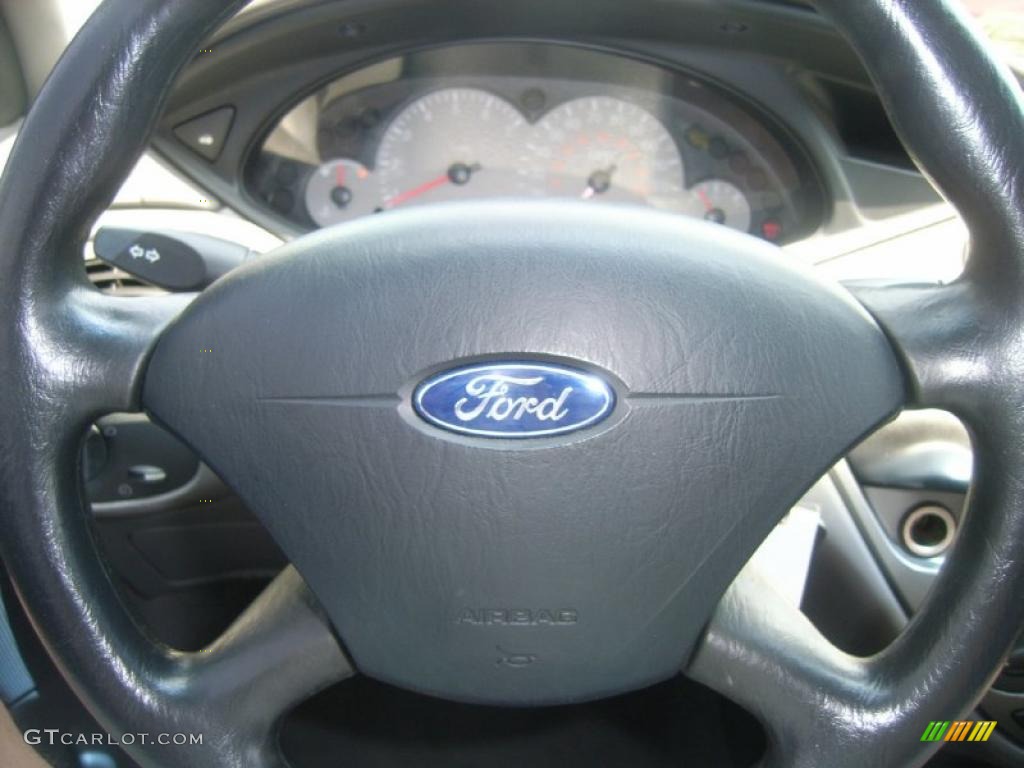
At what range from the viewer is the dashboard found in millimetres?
1993

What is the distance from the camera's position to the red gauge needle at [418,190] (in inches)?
82.7

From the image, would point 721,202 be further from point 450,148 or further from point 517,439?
point 517,439

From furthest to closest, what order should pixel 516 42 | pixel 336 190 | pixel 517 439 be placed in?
pixel 336 190
pixel 516 42
pixel 517 439

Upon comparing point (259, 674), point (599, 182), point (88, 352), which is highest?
point (599, 182)

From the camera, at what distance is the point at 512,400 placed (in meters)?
0.74

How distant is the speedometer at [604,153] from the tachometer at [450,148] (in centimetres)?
5

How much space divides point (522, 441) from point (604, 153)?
57.6 inches

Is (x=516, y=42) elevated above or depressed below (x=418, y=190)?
above

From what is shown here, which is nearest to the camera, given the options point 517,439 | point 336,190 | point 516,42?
point 517,439

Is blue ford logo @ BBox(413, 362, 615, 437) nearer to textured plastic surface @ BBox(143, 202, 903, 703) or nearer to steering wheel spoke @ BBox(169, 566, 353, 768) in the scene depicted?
textured plastic surface @ BBox(143, 202, 903, 703)

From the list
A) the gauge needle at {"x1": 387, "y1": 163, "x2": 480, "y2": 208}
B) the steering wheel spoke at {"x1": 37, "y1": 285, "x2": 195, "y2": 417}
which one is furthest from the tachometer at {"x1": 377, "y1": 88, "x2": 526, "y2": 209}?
the steering wheel spoke at {"x1": 37, "y1": 285, "x2": 195, "y2": 417}

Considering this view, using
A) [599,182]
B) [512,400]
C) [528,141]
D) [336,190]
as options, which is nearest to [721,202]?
[599,182]

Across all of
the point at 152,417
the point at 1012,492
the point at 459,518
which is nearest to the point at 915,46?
the point at 1012,492

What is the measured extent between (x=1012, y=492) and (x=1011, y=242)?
0.16 meters
